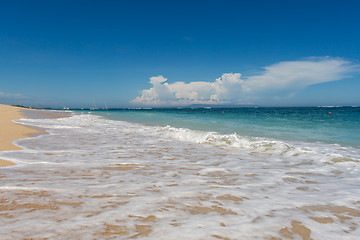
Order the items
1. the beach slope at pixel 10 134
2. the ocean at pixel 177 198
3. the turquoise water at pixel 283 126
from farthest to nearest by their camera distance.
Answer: the turquoise water at pixel 283 126, the beach slope at pixel 10 134, the ocean at pixel 177 198

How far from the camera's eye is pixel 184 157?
23.4 ft

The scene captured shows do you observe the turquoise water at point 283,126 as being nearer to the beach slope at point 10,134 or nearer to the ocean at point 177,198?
the ocean at point 177,198

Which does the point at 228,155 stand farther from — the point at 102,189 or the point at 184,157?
the point at 102,189

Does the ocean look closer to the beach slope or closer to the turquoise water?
the beach slope

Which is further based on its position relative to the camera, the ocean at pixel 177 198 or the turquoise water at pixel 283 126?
the turquoise water at pixel 283 126

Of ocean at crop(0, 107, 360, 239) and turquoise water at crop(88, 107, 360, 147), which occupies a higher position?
ocean at crop(0, 107, 360, 239)

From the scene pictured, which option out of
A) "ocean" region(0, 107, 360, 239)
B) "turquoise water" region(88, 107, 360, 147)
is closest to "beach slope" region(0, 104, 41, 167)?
"ocean" region(0, 107, 360, 239)

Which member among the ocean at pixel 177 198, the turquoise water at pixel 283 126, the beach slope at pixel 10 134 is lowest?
the turquoise water at pixel 283 126

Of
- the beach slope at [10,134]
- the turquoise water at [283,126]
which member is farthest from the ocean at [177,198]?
the turquoise water at [283,126]

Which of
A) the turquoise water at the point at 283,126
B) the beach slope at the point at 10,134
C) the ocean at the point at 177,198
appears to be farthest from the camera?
the turquoise water at the point at 283,126

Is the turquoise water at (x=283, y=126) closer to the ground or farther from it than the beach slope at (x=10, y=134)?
closer to the ground

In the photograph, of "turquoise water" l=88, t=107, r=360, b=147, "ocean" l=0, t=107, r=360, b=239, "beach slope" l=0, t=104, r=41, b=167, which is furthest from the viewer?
"turquoise water" l=88, t=107, r=360, b=147

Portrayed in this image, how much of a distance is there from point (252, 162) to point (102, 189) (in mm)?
4478

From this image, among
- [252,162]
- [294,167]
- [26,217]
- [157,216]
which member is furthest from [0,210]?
[294,167]
